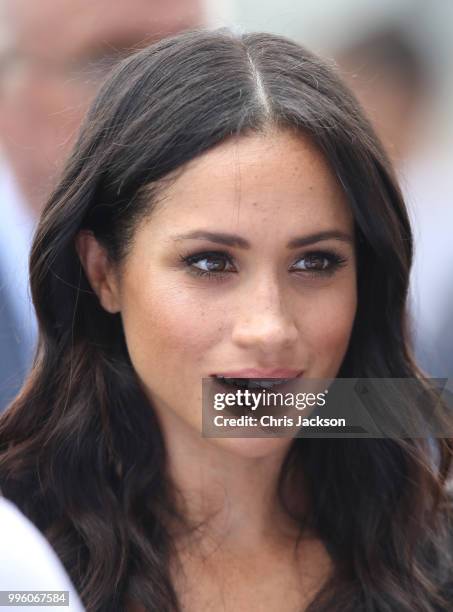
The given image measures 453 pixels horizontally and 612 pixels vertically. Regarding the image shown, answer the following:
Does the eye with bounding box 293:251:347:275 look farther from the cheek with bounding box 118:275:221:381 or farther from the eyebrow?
the cheek with bounding box 118:275:221:381

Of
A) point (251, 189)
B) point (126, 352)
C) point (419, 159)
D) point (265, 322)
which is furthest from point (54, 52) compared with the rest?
point (419, 159)

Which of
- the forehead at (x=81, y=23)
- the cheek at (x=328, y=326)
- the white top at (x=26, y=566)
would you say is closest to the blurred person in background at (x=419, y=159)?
the forehead at (x=81, y=23)

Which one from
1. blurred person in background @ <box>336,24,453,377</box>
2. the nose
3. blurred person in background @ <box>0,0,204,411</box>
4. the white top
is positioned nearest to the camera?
the white top

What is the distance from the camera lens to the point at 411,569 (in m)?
1.90

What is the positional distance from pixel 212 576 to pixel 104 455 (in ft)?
0.93

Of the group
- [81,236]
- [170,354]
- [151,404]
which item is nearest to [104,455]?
[151,404]

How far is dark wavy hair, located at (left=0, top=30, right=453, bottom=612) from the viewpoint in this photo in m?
1.74

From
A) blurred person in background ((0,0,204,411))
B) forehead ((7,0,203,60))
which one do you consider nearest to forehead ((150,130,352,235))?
blurred person in background ((0,0,204,411))

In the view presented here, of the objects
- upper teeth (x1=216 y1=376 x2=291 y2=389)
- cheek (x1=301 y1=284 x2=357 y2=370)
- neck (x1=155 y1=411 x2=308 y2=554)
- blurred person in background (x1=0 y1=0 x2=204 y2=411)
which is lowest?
neck (x1=155 y1=411 x2=308 y2=554)

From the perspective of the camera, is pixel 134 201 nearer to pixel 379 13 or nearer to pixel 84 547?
pixel 84 547

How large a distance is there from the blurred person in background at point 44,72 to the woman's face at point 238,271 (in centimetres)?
69

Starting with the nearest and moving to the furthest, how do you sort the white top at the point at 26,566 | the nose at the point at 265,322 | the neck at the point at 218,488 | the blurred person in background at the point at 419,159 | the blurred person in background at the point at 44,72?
the white top at the point at 26,566
the nose at the point at 265,322
the neck at the point at 218,488
the blurred person in background at the point at 44,72
the blurred person in background at the point at 419,159

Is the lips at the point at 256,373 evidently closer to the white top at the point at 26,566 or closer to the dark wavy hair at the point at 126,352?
the dark wavy hair at the point at 126,352

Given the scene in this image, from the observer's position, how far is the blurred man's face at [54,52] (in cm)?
246
